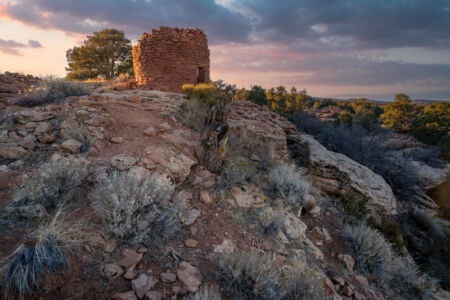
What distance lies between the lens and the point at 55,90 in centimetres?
A: 609

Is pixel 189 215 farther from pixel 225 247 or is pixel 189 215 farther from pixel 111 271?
pixel 111 271

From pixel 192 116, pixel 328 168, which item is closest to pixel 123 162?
pixel 192 116

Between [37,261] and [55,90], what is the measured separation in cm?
636

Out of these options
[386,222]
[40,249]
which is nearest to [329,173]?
[386,222]

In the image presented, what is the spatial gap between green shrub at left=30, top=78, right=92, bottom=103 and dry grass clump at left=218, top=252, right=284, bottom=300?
668 centimetres

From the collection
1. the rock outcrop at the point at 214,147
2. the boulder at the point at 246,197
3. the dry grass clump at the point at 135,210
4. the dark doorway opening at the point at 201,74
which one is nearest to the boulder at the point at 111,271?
the dry grass clump at the point at 135,210

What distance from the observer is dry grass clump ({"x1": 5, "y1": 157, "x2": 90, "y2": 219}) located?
2.26 metres

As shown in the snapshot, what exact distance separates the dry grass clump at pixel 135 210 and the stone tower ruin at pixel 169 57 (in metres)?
7.60

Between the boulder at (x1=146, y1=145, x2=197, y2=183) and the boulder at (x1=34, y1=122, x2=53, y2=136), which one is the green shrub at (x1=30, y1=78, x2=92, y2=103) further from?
the boulder at (x1=146, y1=145, x2=197, y2=183)

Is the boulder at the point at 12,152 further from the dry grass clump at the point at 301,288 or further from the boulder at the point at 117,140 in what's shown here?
the dry grass clump at the point at 301,288

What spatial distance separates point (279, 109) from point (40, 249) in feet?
58.4

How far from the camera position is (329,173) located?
6.07m

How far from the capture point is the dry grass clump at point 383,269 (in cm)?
342

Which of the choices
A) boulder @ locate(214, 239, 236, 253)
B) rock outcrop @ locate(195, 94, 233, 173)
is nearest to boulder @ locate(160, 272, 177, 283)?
boulder @ locate(214, 239, 236, 253)
